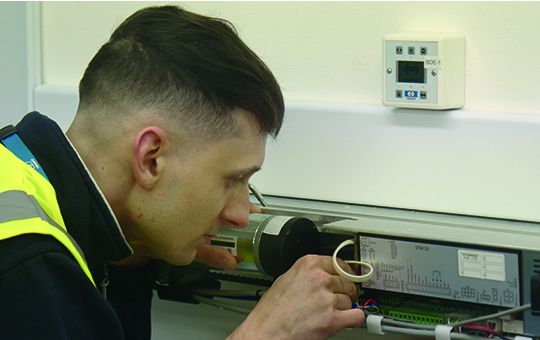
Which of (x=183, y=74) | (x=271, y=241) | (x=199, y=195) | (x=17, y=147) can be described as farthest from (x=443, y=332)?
(x=17, y=147)

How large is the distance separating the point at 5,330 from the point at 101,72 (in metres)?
0.42

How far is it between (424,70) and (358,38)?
0.53 feet

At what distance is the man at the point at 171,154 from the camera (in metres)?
0.85

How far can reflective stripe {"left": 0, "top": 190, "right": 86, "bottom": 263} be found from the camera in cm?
68

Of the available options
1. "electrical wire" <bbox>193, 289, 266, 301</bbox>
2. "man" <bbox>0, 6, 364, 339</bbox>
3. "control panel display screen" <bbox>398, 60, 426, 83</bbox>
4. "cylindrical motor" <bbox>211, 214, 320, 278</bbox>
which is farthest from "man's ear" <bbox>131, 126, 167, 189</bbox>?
"control panel display screen" <bbox>398, 60, 426, 83</bbox>

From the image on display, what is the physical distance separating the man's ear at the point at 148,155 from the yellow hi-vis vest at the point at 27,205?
127 millimetres

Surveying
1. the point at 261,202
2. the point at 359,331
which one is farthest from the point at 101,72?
the point at 359,331

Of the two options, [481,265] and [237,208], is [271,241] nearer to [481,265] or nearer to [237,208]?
[237,208]

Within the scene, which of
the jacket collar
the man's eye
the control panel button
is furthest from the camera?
the control panel button

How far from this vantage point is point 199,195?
2.95 ft

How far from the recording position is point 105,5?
4.63 ft

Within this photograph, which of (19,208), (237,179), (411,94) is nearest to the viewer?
(19,208)

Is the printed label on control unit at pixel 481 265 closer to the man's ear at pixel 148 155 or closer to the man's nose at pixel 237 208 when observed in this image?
the man's nose at pixel 237 208

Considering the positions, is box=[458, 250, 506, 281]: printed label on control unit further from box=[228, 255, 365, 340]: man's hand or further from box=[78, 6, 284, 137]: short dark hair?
box=[78, 6, 284, 137]: short dark hair
